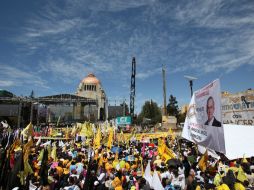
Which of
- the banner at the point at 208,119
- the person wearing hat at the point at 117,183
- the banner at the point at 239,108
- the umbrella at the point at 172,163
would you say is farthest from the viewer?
the banner at the point at 239,108

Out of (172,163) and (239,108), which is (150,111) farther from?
(172,163)

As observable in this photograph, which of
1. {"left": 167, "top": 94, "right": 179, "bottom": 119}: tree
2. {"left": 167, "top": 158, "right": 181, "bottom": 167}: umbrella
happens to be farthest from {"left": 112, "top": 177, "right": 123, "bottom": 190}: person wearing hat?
{"left": 167, "top": 94, "right": 179, "bottom": 119}: tree

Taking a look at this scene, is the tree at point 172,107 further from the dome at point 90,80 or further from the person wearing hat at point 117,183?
the person wearing hat at point 117,183

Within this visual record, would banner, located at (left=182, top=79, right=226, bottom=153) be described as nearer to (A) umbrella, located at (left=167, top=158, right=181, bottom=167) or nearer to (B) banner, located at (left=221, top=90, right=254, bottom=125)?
(A) umbrella, located at (left=167, top=158, right=181, bottom=167)

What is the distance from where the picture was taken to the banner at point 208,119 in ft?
14.5

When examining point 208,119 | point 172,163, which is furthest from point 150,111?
point 208,119

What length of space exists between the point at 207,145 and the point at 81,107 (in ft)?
217

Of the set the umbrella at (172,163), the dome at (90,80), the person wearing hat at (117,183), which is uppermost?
the dome at (90,80)

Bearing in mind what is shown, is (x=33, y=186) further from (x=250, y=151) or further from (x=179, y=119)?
(x=179, y=119)

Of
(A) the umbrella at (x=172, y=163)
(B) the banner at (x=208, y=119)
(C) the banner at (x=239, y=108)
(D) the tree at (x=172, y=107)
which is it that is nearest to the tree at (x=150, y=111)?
(D) the tree at (x=172, y=107)

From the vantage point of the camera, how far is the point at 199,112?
18.9 feet

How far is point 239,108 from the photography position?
19891mm

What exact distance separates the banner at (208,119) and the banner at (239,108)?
14.1m

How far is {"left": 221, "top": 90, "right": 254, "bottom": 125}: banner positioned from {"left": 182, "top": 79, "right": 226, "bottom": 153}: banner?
14.1m
